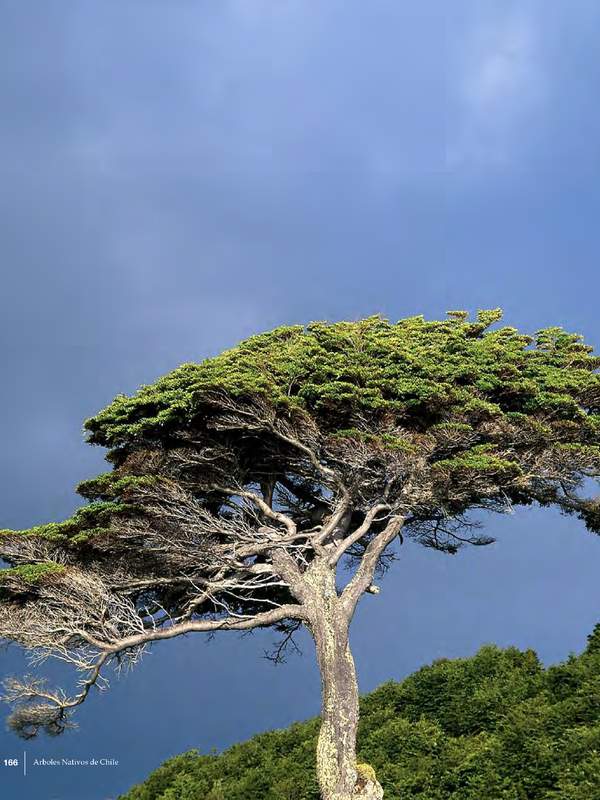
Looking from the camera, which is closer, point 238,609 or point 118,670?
point 118,670

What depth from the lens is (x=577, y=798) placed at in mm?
11391

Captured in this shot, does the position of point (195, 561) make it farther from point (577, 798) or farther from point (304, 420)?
point (577, 798)

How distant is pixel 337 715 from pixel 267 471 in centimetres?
468

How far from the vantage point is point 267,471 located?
1500 cm

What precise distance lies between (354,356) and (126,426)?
4.10m

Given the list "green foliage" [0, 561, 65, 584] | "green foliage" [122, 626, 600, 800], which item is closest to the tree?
"green foliage" [0, 561, 65, 584]

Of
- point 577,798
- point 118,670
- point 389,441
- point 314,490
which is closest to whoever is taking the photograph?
point 577,798

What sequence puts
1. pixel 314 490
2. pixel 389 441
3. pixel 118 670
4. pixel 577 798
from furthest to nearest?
pixel 314 490 → pixel 118 670 → pixel 389 441 → pixel 577 798

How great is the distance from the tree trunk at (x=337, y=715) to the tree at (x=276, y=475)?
3 centimetres

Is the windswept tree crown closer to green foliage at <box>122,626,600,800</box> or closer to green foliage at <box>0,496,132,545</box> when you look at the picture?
green foliage at <box>0,496,132,545</box>

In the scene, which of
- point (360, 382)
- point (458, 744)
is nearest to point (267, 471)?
point (360, 382)

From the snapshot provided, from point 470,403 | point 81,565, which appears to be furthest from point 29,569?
point 470,403

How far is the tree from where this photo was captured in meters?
13.0

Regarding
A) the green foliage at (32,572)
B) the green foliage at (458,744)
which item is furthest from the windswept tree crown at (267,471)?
the green foliage at (458,744)
